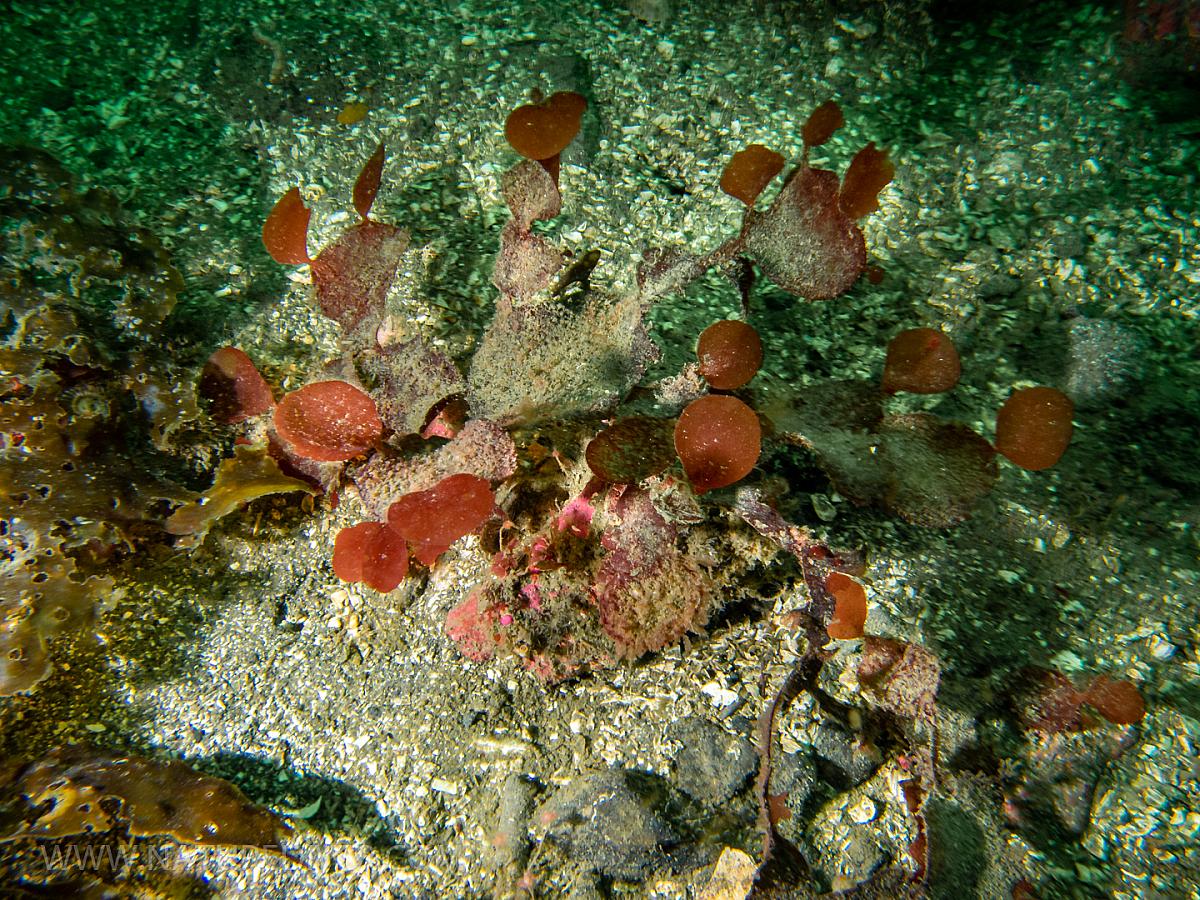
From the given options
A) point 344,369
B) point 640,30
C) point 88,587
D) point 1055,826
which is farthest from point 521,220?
point 1055,826

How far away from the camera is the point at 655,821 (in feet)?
5.60

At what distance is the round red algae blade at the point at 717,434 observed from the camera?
1396 millimetres

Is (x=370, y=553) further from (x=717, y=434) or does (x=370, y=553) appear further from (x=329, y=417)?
(x=717, y=434)

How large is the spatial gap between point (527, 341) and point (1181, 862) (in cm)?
225

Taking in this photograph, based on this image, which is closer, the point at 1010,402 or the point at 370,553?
the point at 1010,402

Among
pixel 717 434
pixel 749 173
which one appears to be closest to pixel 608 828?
pixel 717 434

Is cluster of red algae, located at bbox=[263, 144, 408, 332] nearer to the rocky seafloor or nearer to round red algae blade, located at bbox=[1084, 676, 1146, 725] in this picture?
the rocky seafloor

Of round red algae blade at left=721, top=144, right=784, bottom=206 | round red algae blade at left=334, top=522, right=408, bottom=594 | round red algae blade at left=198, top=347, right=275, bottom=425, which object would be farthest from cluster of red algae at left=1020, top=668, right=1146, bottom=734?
round red algae blade at left=198, top=347, right=275, bottom=425

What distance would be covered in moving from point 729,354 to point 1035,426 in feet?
2.58

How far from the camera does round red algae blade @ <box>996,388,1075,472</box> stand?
4.75 feet

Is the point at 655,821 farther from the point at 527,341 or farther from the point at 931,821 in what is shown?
the point at 527,341

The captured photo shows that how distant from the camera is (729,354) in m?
1.51

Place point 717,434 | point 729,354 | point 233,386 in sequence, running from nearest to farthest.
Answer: point 717,434
point 729,354
point 233,386

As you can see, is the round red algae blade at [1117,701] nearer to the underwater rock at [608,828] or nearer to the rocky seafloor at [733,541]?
the rocky seafloor at [733,541]
